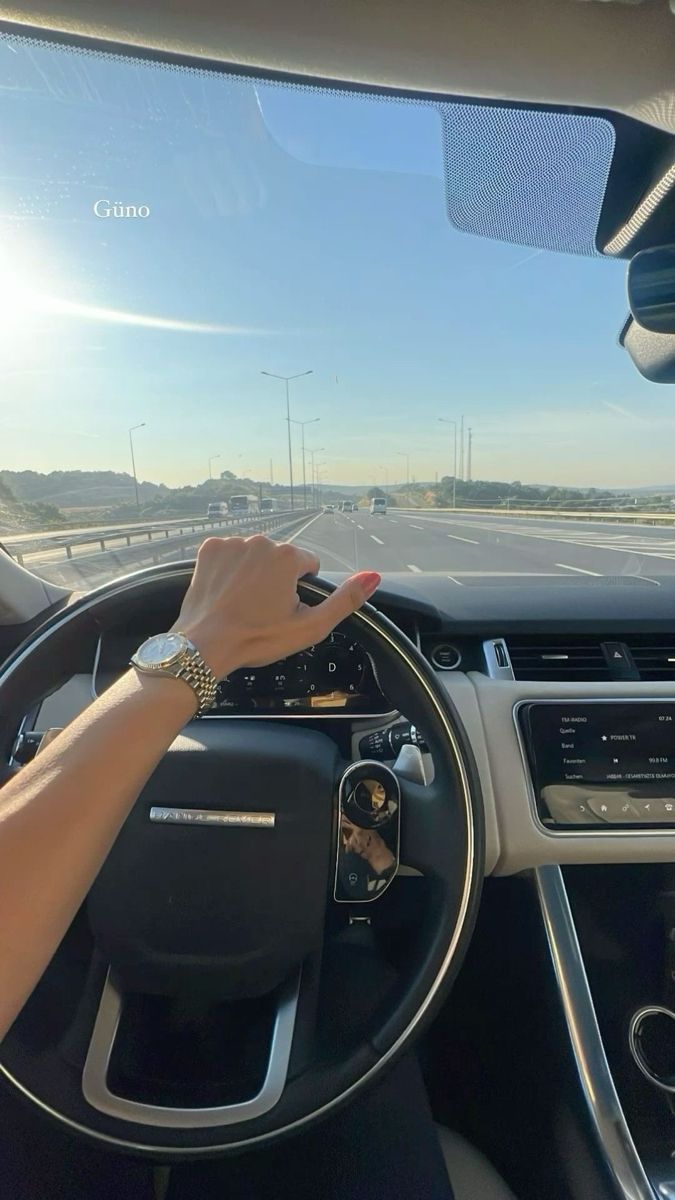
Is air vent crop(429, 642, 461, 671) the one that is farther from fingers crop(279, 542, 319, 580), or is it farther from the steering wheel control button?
fingers crop(279, 542, 319, 580)

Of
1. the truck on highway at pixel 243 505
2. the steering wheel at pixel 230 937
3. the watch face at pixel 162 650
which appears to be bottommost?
the steering wheel at pixel 230 937

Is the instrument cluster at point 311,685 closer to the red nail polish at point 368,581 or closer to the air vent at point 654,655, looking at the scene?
the red nail polish at point 368,581

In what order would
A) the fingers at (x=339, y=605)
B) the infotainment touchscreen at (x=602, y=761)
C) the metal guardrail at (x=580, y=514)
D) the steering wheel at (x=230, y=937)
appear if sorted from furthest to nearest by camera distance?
1. the metal guardrail at (x=580, y=514)
2. the infotainment touchscreen at (x=602, y=761)
3. the steering wheel at (x=230, y=937)
4. the fingers at (x=339, y=605)

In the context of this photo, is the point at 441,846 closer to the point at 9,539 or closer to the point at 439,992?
the point at 439,992

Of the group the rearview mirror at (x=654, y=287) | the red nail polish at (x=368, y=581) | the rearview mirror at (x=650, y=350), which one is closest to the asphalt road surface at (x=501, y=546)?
the rearview mirror at (x=650, y=350)

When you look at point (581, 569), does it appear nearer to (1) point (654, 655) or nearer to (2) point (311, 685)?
(1) point (654, 655)

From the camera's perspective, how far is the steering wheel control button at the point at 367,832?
57.2 inches

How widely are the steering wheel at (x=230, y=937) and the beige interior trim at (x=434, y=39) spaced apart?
1.35m

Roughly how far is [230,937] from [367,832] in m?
0.34

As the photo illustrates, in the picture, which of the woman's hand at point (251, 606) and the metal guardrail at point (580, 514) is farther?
the metal guardrail at point (580, 514)

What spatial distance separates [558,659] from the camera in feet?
7.55

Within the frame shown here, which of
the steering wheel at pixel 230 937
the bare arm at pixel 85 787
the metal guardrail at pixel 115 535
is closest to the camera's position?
the bare arm at pixel 85 787

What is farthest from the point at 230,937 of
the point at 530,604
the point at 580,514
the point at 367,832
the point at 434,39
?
the point at 434,39

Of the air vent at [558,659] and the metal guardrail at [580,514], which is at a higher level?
the metal guardrail at [580,514]
